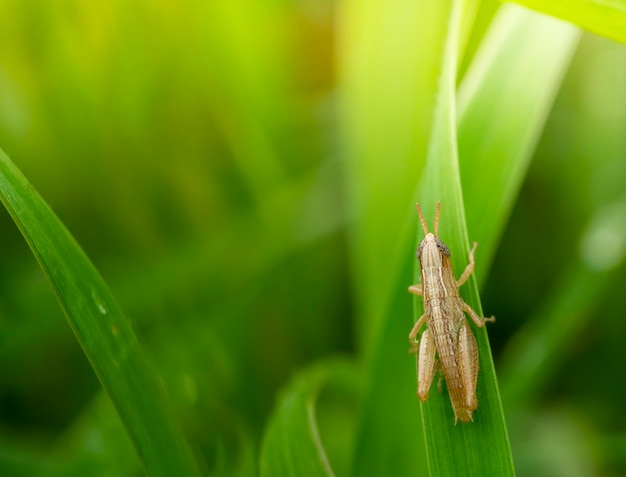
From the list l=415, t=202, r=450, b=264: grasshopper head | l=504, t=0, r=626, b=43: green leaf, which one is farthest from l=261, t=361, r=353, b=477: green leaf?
l=504, t=0, r=626, b=43: green leaf

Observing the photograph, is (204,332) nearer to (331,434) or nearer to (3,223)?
(331,434)

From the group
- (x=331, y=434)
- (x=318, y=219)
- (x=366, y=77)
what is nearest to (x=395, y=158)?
(x=366, y=77)

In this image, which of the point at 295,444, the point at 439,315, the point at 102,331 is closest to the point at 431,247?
the point at 439,315

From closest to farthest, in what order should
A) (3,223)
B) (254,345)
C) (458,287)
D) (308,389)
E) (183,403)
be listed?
(458,287) → (308,389) → (183,403) → (254,345) → (3,223)

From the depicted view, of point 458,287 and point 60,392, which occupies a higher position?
point 458,287

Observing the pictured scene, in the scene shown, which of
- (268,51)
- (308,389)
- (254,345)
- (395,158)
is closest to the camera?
(308,389)

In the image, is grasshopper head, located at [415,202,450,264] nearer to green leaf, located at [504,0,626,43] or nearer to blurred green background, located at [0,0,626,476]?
green leaf, located at [504,0,626,43]

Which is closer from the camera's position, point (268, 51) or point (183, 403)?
point (183, 403)
